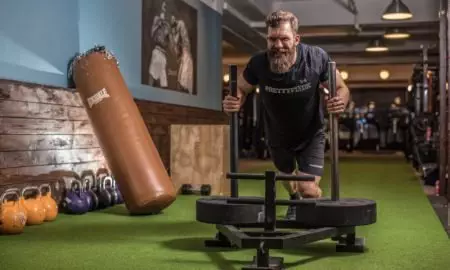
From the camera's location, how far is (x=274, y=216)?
114 inches

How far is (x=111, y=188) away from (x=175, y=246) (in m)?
2.18

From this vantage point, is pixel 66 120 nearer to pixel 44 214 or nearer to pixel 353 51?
pixel 44 214

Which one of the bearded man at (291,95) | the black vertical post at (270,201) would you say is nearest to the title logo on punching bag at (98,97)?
the bearded man at (291,95)

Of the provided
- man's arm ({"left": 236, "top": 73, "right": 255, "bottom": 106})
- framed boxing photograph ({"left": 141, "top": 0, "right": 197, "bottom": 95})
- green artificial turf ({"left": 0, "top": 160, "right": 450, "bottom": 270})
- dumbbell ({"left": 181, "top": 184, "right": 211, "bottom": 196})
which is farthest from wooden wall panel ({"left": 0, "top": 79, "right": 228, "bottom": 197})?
man's arm ({"left": 236, "top": 73, "right": 255, "bottom": 106})

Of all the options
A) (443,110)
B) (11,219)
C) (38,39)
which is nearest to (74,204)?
(11,219)

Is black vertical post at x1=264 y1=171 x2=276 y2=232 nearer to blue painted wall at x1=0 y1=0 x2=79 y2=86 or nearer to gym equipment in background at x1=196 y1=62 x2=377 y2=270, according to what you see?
gym equipment in background at x1=196 y1=62 x2=377 y2=270

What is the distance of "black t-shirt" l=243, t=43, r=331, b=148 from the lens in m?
3.50

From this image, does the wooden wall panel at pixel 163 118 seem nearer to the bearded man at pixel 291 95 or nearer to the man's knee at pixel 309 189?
the bearded man at pixel 291 95

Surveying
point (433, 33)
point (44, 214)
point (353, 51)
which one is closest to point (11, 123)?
point (44, 214)

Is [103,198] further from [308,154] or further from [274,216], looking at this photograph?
[274,216]

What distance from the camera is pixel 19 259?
10.3ft

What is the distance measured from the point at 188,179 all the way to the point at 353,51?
9490 mm

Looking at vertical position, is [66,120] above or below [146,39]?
below

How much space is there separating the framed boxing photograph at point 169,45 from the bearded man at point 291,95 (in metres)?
3.02
